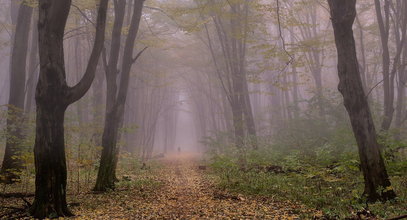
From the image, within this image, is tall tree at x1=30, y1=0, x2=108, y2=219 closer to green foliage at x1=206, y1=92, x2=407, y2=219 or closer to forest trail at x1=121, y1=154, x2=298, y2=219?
forest trail at x1=121, y1=154, x2=298, y2=219

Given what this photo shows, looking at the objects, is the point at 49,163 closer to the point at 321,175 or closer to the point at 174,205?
the point at 174,205

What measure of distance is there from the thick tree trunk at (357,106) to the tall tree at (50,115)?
18.2ft

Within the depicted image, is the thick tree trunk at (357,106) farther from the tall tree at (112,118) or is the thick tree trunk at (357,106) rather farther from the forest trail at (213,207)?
the tall tree at (112,118)

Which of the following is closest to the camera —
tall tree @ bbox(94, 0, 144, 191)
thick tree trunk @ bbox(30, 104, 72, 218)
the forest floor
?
thick tree trunk @ bbox(30, 104, 72, 218)

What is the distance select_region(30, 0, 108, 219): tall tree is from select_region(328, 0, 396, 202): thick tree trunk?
5558mm

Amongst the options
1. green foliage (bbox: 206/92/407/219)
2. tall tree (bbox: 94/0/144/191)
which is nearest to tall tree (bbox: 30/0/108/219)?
tall tree (bbox: 94/0/144/191)

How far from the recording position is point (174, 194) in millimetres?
8289

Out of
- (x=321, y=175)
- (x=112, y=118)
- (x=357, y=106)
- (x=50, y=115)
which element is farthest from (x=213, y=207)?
(x=112, y=118)

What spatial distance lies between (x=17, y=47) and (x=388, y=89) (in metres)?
14.2

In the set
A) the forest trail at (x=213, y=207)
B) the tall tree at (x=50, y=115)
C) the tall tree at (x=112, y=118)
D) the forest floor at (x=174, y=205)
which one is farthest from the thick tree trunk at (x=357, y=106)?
the tall tree at (x=112, y=118)

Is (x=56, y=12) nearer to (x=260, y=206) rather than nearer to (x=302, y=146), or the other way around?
(x=260, y=206)

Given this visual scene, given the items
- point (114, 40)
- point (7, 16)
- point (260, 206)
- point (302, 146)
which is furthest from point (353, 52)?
point (7, 16)

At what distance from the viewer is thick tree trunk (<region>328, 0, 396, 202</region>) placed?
5.61 meters

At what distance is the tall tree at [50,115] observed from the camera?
5578mm
